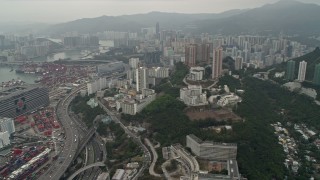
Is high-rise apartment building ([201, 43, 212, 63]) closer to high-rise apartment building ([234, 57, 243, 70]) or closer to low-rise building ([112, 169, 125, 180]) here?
high-rise apartment building ([234, 57, 243, 70])

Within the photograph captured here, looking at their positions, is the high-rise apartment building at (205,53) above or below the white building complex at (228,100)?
above

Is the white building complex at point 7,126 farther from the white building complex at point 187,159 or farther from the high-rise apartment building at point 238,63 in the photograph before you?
the high-rise apartment building at point 238,63

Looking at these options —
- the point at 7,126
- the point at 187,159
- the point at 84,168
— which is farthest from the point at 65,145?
the point at 187,159

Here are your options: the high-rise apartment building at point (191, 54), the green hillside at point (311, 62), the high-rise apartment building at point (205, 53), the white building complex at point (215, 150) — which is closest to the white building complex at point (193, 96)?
the white building complex at point (215, 150)

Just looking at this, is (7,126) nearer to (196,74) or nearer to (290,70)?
(196,74)

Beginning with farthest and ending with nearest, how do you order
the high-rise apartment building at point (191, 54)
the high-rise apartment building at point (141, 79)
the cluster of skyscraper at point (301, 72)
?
the high-rise apartment building at point (191, 54), the high-rise apartment building at point (141, 79), the cluster of skyscraper at point (301, 72)

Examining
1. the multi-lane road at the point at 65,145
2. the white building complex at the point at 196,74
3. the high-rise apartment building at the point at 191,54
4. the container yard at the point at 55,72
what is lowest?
the multi-lane road at the point at 65,145

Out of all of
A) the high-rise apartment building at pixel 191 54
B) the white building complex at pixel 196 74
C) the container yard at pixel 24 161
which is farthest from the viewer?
the high-rise apartment building at pixel 191 54
